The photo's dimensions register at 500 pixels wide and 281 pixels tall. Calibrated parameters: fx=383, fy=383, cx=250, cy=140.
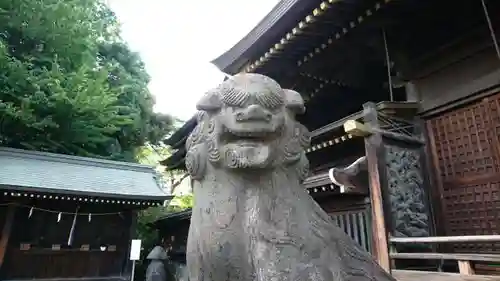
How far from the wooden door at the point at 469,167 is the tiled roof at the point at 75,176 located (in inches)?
309

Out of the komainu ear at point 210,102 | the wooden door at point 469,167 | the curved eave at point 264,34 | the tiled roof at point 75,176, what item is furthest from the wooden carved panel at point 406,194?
the tiled roof at point 75,176

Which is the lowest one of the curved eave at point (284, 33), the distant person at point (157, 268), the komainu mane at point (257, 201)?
the distant person at point (157, 268)

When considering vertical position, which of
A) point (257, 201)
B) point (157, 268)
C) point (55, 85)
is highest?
point (55, 85)

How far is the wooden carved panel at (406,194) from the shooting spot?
15.4 feet

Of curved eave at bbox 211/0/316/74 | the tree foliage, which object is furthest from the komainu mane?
the tree foliage

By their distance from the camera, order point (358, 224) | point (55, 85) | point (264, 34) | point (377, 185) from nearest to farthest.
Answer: point (377, 185)
point (264, 34)
point (358, 224)
point (55, 85)

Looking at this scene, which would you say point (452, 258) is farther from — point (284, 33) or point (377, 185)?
point (284, 33)

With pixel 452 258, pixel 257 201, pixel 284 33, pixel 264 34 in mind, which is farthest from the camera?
pixel 264 34

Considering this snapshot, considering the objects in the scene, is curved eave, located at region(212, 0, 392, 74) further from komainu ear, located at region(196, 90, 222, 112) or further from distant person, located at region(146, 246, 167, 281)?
distant person, located at region(146, 246, 167, 281)

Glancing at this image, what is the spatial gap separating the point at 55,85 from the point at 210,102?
1145 centimetres

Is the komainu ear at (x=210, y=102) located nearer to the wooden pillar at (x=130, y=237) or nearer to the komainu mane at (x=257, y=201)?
the komainu mane at (x=257, y=201)

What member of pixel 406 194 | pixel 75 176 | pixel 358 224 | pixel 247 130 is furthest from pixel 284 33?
pixel 75 176

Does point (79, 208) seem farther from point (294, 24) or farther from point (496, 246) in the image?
point (496, 246)

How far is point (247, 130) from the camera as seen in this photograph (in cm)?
207
